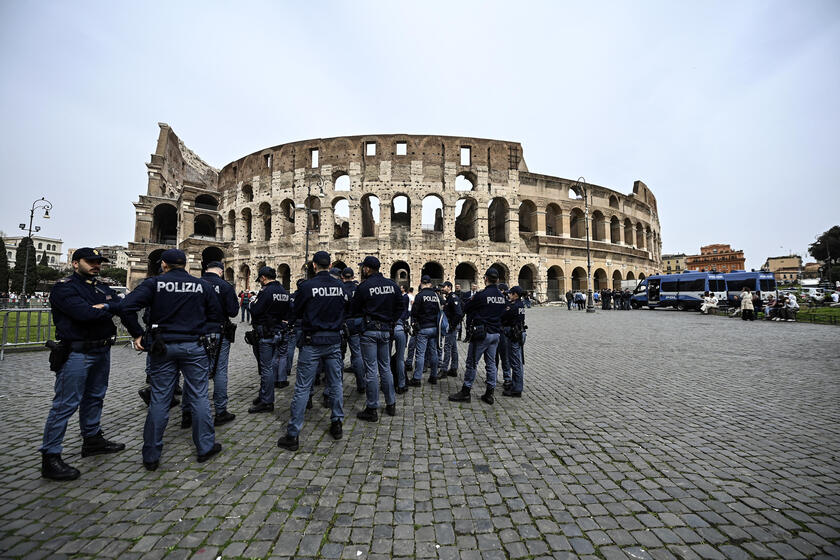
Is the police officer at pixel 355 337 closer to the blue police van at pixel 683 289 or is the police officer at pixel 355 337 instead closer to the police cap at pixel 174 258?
the police cap at pixel 174 258

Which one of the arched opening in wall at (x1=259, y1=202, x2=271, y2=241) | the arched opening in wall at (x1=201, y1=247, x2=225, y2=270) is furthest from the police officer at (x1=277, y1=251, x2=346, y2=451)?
the arched opening in wall at (x1=201, y1=247, x2=225, y2=270)

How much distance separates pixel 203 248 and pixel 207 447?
1277 inches

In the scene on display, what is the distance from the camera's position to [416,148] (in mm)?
25719

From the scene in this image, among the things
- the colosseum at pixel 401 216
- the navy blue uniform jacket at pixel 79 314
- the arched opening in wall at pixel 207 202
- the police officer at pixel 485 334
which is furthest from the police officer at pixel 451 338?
the arched opening in wall at pixel 207 202

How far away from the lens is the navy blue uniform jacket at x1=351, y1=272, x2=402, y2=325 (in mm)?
4312

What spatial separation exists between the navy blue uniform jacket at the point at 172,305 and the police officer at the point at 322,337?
3.21ft

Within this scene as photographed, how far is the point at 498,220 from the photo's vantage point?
96.7 feet

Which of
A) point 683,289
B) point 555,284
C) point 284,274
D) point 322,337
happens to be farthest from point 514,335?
point 683,289

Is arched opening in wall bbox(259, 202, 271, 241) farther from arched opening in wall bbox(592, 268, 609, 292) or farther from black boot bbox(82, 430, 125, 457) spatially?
arched opening in wall bbox(592, 268, 609, 292)

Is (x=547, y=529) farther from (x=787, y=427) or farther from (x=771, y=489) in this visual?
(x=787, y=427)

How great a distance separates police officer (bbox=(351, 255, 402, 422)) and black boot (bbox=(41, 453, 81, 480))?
8.71ft

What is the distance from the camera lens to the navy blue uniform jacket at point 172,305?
10.3 feet

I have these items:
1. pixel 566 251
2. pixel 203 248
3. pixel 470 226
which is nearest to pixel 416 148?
pixel 470 226

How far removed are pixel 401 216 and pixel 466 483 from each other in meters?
28.5
